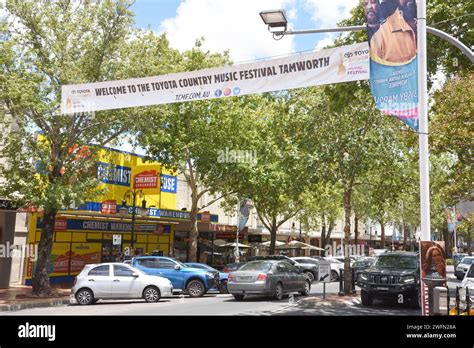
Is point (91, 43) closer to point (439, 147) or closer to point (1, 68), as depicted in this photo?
point (1, 68)

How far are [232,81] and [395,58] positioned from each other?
3997mm

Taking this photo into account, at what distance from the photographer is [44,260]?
810 inches

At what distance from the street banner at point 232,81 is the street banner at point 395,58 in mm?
920

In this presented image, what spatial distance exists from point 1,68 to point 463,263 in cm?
3137

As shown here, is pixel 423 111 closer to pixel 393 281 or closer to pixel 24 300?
pixel 393 281

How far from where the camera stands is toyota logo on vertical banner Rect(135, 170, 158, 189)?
2845 cm

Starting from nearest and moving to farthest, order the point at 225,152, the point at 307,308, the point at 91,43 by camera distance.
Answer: the point at 307,308 → the point at 91,43 → the point at 225,152

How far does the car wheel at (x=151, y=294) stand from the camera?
61.9 feet

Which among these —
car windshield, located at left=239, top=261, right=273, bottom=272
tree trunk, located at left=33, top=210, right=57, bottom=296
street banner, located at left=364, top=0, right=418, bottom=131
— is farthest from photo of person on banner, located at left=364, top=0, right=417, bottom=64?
tree trunk, located at left=33, top=210, right=57, bottom=296

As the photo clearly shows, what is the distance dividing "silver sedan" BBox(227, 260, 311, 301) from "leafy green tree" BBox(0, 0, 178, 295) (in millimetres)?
6747

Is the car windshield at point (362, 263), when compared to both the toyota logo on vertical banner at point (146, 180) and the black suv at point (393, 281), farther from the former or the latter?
the toyota logo on vertical banner at point (146, 180)

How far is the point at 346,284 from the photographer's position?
810 inches

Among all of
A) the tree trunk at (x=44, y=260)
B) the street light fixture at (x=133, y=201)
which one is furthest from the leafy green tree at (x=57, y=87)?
the street light fixture at (x=133, y=201)
